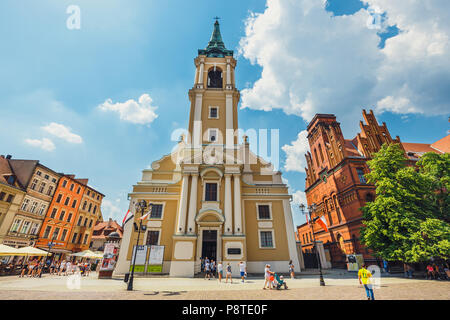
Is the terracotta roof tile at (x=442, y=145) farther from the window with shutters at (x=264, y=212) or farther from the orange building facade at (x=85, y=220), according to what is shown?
the orange building facade at (x=85, y=220)

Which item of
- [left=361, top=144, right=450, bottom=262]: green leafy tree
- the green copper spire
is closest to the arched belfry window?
the green copper spire

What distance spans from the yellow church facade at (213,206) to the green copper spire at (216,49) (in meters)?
14.8

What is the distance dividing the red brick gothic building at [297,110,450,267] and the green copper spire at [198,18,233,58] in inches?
833

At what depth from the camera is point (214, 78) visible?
3522 centimetres

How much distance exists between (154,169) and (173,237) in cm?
1007

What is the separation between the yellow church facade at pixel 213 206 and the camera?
20.6 m

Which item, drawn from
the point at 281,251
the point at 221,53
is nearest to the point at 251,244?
the point at 281,251

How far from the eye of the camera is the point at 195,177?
77.8 feet

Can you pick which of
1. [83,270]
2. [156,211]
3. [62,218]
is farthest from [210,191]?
[62,218]

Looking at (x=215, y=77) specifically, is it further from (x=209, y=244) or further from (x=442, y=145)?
(x=442, y=145)

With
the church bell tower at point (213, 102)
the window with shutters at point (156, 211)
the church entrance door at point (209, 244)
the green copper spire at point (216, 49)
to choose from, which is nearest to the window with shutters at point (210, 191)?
the church entrance door at point (209, 244)

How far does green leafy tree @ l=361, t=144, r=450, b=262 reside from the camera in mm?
16625

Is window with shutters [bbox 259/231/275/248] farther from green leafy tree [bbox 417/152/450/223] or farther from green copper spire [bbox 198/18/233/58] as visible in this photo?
green copper spire [bbox 198/18/233/58]
